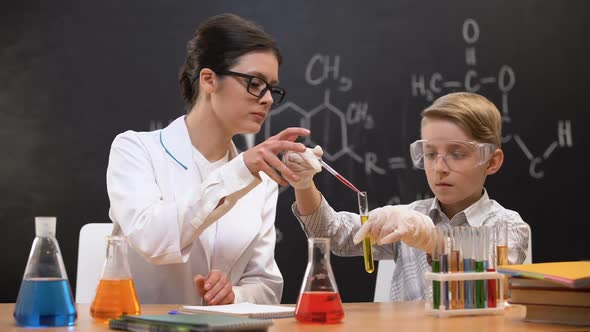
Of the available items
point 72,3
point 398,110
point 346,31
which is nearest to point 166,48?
point 72,3

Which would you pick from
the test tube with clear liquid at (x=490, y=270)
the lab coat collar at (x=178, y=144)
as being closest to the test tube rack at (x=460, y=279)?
the test tube with clear liquid at (x=490, y=270)

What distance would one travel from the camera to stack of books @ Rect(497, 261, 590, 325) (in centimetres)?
131

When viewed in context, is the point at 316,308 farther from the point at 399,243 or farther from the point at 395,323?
the point at 399,243

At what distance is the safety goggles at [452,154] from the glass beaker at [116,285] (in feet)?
3.05

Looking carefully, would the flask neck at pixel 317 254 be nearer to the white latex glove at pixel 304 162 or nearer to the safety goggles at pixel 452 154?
the white latex glove at pixel 304 162

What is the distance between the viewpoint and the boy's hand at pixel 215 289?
71.4 inches

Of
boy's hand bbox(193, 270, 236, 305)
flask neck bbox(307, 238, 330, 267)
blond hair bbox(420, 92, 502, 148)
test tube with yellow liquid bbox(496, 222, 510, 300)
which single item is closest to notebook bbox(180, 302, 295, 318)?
flask neck bbox(307, 238, 330, 267)

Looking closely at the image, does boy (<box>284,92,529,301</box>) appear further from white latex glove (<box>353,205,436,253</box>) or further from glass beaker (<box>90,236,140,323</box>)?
glass beaker (<box>90,236,140,323</box>)

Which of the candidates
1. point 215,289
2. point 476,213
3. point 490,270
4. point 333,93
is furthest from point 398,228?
point 333,93

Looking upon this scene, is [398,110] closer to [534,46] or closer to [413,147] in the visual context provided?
[534,46]

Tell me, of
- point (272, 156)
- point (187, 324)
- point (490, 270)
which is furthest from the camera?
point (272, 156)

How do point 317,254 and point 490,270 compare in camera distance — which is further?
point 490,270

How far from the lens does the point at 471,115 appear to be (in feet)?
6.95

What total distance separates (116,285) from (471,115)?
1148mm
